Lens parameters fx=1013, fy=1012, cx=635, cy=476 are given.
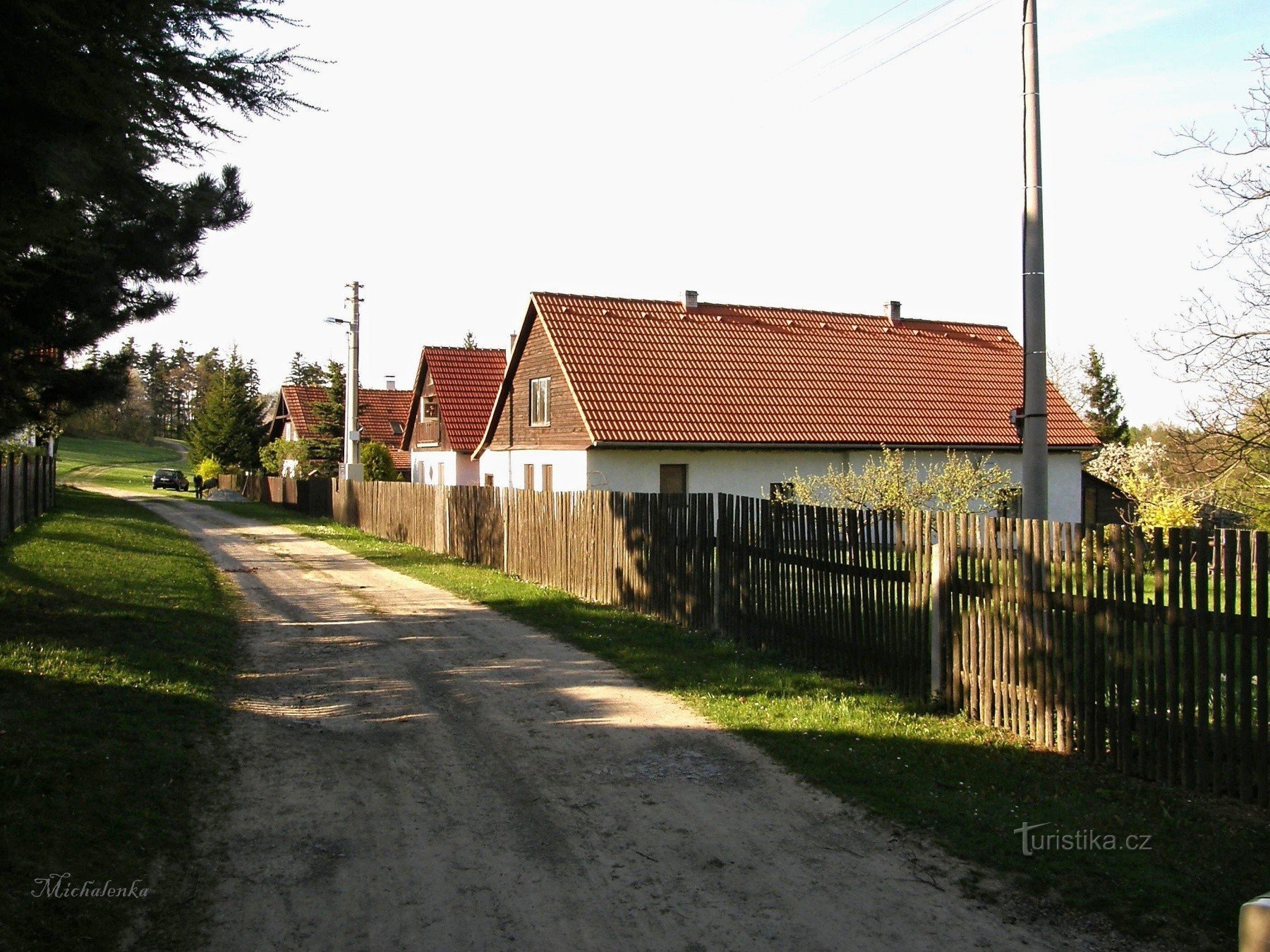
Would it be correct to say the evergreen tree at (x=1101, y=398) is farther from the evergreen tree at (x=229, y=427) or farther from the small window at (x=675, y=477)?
the evergreen tree at (x=229, y=427)

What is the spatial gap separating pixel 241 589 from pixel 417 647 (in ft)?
21.8

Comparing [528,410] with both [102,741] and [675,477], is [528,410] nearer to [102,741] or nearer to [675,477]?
[675,477]

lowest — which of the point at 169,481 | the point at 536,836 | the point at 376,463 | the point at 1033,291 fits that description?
the point at 536,836

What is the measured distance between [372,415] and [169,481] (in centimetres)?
1783

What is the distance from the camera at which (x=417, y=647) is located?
11.3m

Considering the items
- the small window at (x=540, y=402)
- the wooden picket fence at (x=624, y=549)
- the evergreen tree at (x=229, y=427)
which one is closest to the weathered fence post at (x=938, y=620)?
the wooden picket fence at (x=624, y=549)

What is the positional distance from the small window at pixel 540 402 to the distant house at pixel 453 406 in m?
8.34

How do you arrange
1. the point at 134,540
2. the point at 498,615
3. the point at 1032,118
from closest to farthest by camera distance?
the point at 1032,118 → the point at 498,615 → the point at 134,540

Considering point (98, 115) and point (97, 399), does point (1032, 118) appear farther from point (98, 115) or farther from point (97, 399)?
point (97, 399)

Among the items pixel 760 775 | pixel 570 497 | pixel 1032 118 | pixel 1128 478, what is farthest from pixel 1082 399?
pixel 760 775

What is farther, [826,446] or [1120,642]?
[826,446]

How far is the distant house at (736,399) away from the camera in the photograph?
1012 inches

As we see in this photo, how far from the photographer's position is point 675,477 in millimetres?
25859

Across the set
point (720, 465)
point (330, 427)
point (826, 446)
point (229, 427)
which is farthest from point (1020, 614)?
point (229, 427)
